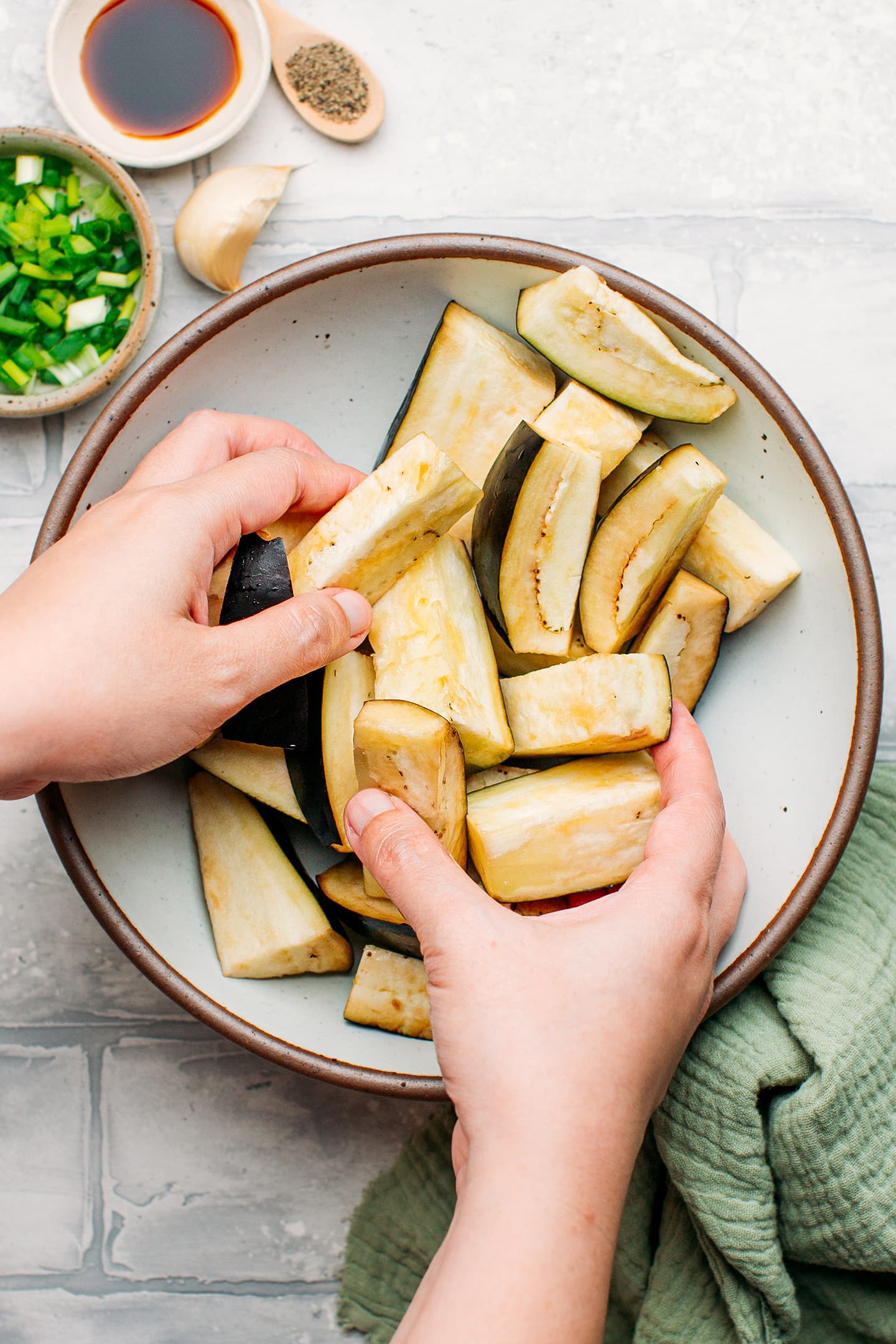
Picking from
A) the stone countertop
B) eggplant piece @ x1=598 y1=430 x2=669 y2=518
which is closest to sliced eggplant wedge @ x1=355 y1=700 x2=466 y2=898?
eggplant piece @ x1=598 y1=430 x2=669 y2=518

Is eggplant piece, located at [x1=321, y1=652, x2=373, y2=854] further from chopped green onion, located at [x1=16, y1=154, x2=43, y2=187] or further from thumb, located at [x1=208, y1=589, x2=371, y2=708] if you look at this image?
chopped green onion, located at [x1=16, y1=154, x2=43, y2=187]

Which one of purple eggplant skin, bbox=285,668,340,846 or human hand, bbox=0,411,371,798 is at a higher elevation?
human hand, bbox=0,411,371,798

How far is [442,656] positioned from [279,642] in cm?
17

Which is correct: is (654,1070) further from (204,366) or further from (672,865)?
(204,366)

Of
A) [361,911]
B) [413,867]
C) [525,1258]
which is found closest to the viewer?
[525,1258]

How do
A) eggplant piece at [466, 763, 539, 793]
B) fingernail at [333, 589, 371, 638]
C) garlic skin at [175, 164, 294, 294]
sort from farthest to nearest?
garlic skin at [175, 164, 294, 294], eggplant piece at [466, 763, 539, 793], fingernail at [333, 589, 371, 638]

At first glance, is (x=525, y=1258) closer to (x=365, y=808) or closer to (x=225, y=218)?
(x=365, y=808)

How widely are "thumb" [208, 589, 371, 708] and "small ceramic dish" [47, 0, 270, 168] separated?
26.5 inches

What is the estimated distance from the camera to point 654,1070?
2.62 ft

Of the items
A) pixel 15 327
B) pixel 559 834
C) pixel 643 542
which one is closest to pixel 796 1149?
pixel 559 834

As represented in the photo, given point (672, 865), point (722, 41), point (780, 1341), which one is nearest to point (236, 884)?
point (672, 865)

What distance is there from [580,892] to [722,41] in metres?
1.11

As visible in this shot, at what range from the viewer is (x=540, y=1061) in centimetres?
75

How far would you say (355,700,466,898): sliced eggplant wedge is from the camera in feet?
2.84
